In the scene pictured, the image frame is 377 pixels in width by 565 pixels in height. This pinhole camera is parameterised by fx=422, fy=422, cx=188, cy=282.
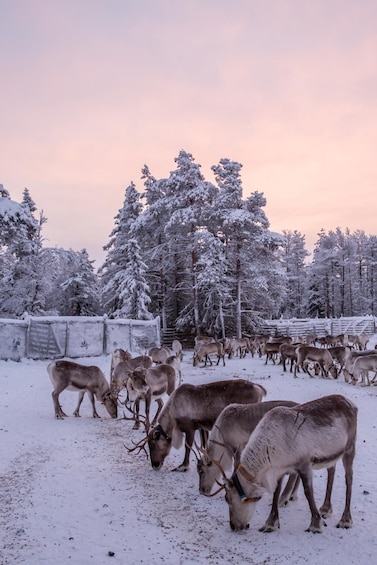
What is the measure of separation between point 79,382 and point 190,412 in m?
4.83

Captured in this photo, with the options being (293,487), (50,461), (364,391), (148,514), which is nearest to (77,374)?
(50,461)

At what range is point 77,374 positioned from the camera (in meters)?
10.9

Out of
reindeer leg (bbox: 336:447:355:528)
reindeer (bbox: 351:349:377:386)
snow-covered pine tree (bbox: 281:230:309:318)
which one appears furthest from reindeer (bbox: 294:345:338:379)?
snow-covered pine tree (bbox: 281:230:309:318)

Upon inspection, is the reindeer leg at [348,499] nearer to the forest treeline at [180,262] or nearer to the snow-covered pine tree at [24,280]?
the forest treeline at [180,262]

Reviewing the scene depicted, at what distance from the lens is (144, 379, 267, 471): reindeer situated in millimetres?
6906

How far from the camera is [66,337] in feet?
68.4

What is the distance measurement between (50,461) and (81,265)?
3653cm

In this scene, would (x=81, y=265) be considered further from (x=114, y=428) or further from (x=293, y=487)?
(x=293, y=487)

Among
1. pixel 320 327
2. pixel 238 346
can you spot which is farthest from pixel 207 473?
pixel 320 327

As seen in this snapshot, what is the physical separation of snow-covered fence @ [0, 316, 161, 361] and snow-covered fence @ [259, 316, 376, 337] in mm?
15369

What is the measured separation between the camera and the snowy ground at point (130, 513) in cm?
421

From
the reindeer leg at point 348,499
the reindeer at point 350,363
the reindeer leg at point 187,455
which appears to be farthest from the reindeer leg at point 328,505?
the reindeer at point 350,363

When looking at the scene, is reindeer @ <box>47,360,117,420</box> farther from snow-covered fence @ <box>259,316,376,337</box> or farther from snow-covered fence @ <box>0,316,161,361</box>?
snow-covered fence @ <box>259,316,376,337</box>

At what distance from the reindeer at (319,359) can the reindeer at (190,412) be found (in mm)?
11599
